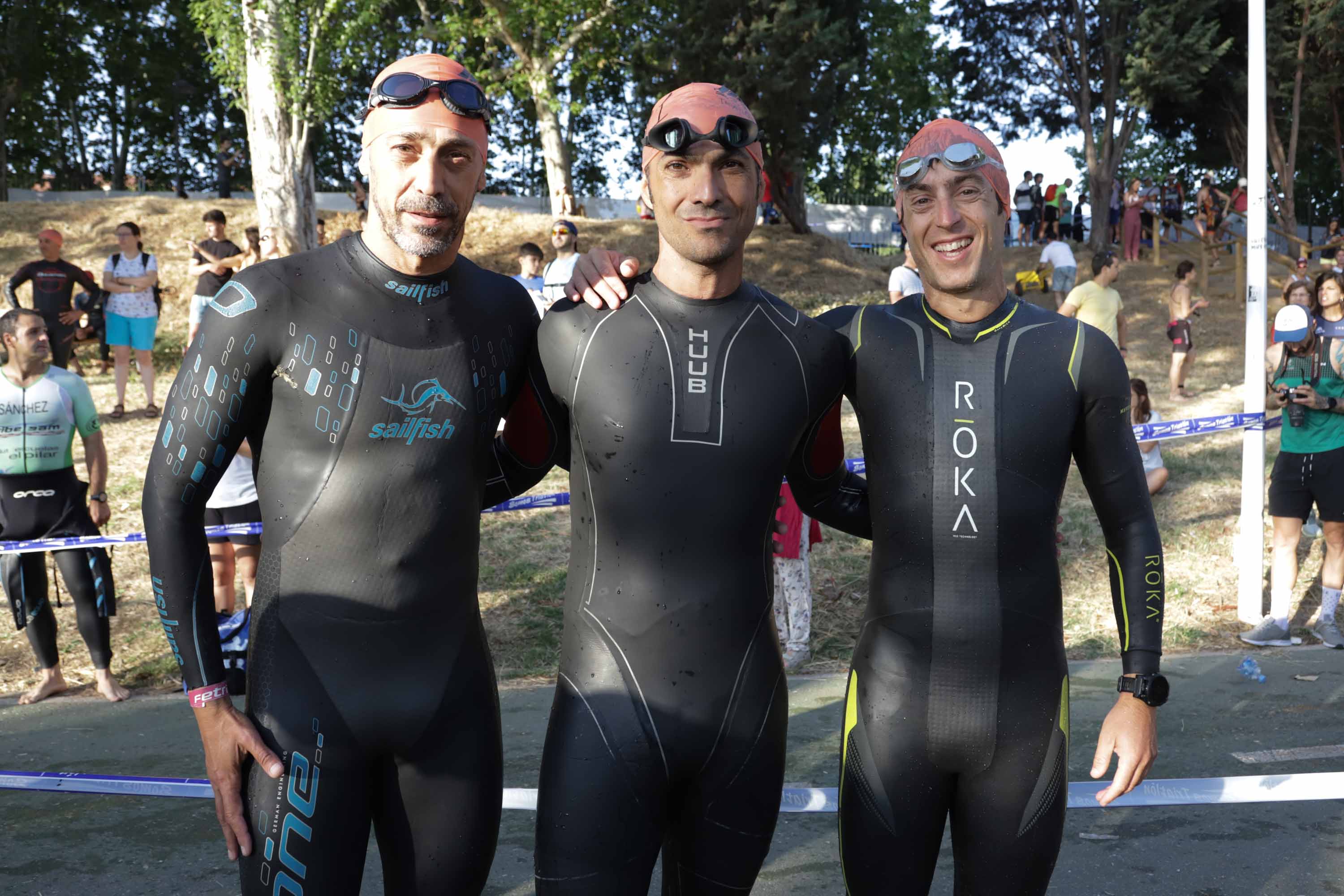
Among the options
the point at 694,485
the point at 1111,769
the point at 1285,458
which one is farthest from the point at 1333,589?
the point at 694,485

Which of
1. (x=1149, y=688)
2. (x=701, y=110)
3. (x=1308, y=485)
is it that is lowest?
(x=1308, y=485)

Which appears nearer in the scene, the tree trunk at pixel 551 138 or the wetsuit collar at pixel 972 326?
the wetsuit collar at pixel 972 326

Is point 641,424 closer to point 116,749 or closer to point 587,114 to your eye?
point 116,749

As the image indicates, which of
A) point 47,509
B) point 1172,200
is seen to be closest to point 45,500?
point 47,509

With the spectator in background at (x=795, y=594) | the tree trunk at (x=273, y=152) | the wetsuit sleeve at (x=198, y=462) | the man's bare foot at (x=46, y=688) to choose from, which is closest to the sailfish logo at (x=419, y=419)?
the wetsuit sleeve at (x=198, y=462)

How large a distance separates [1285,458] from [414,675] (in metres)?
6.40

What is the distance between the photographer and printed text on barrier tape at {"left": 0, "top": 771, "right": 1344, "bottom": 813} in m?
3.99

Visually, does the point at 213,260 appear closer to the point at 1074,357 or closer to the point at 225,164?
the point at 1074,357

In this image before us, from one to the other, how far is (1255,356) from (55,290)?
10.5 m

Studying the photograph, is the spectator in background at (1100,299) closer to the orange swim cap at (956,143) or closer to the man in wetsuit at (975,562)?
the orange swim cap at (956,143)

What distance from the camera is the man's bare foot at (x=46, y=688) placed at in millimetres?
6191

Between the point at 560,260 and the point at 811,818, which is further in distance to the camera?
the point at 560,260

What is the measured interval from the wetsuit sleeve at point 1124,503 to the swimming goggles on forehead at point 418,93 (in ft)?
5.41

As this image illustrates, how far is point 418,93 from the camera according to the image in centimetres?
262
